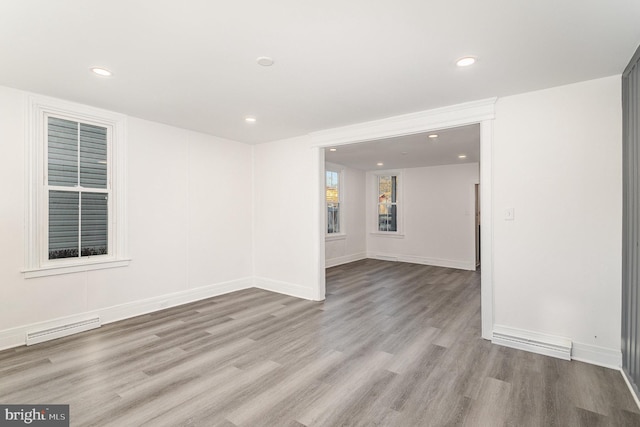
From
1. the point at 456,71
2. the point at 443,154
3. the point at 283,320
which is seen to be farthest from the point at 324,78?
the point at 443,154

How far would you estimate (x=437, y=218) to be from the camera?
7.86 metres

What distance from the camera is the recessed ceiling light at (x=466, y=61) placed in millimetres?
2461

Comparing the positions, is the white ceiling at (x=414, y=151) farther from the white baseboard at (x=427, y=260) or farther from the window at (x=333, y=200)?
the white baseboard at (x=427, y=260)

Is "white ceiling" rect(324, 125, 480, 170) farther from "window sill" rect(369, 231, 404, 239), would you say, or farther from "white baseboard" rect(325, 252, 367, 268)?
"white baseboard" rect(325, 252, 367, 268)

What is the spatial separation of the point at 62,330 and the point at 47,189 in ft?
5.13

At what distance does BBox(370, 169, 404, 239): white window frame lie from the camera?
846 cm

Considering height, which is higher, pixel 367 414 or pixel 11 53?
pixel 11 53

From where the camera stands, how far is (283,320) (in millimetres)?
3949

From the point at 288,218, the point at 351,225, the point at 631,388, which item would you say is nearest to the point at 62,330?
the point at 288,218

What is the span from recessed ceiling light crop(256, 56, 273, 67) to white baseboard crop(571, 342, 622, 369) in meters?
3.76

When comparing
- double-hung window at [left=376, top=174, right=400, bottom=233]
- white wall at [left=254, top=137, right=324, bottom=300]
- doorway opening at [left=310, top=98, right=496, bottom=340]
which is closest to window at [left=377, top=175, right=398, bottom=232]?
double-hung window at [left=376, top=174, right=400, bottom=233]

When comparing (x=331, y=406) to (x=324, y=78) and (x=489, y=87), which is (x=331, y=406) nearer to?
(x=324, y=78)

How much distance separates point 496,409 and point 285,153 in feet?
14.1

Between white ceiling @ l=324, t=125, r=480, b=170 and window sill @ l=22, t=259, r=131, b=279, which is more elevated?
white ceiling @ l=324, t=125, r=480, b=170
